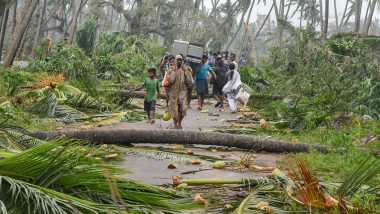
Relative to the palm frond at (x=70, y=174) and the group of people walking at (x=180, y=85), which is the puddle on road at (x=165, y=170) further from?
the group of people walking at (x=180, y=85)

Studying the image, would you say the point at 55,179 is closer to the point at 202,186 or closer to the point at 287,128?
the point at 202,186

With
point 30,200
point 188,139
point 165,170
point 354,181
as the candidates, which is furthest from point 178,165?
point 30,200

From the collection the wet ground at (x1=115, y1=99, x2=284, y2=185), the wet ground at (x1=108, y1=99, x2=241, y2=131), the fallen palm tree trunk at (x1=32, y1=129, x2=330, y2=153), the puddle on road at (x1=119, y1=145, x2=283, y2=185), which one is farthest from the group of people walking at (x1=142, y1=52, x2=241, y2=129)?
the puddle on road at (x1=119, y1=145, x2=283, y2=185)

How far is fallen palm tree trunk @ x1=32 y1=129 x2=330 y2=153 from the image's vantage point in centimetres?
816

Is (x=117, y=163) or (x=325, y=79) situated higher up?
(x=325, y=79)

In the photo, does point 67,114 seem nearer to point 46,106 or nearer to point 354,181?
point 46,106

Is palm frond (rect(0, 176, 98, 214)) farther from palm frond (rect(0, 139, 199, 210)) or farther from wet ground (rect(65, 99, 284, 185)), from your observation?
wet ground (rect(65, 99, 284, 185))

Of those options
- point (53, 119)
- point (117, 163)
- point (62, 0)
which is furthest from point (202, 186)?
point (62, 0)

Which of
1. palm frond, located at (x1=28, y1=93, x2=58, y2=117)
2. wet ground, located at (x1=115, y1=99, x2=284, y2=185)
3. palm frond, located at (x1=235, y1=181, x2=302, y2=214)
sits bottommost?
wet ground, located at (x1=115, y1=99, x2=284, y2=185)

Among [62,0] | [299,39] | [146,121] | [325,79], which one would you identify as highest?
[62,0]

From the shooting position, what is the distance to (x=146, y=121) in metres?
12.3

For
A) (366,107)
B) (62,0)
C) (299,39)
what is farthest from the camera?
(62,0)

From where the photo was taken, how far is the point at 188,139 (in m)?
8.52

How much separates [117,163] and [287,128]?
530 cm
